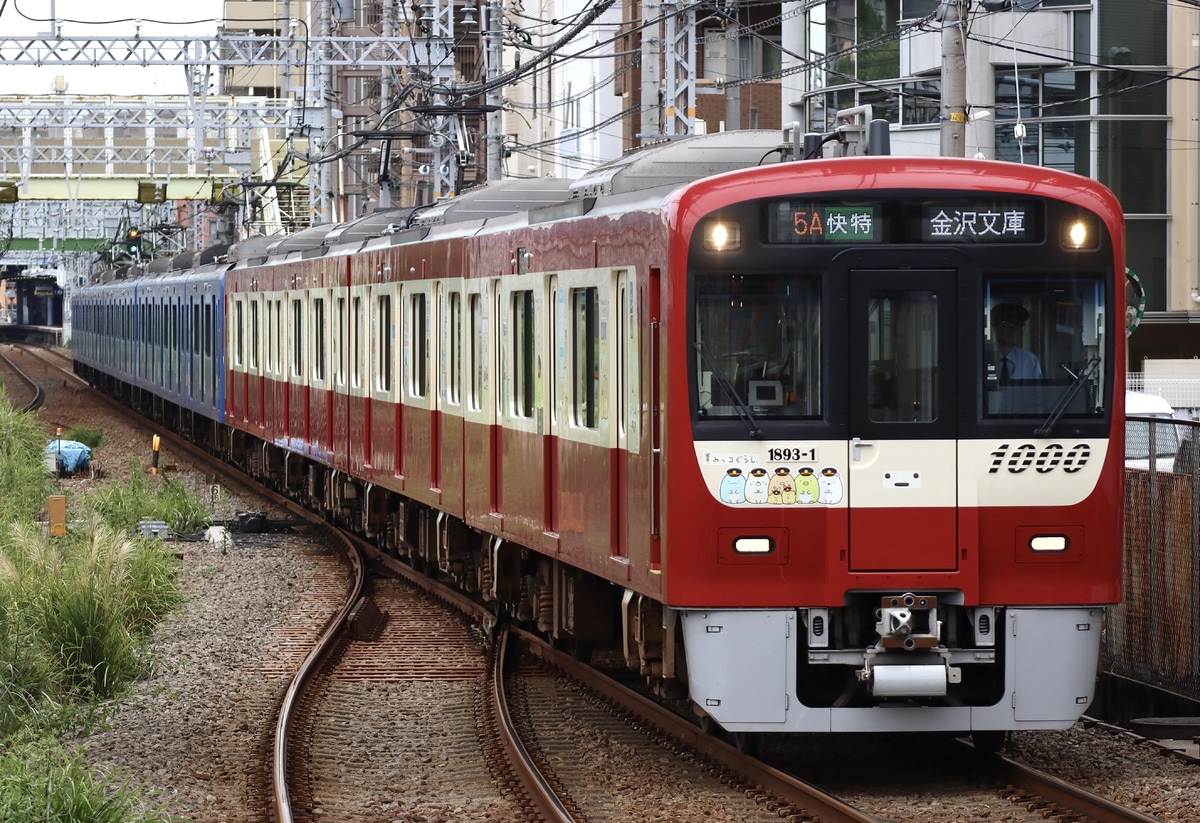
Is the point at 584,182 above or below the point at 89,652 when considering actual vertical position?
above

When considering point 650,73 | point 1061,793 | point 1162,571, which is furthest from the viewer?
point 650,73

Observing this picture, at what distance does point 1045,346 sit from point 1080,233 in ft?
1.61

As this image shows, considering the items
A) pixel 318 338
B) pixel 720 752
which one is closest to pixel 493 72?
pixel 318 338

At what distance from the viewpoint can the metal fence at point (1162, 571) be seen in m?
10.2

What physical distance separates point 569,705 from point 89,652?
117 inches

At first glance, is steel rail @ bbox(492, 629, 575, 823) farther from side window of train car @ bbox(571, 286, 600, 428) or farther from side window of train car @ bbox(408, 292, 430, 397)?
side window of train car @ bbox(408, 292, 430, 397)

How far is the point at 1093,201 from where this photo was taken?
27.3ft

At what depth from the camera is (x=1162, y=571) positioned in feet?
34.6

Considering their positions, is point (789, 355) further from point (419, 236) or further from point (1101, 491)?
point (419, 236)

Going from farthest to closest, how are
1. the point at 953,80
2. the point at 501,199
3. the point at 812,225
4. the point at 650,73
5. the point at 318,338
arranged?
the point at 650,73 < the point at 318,338 < the point at 501,199 < the point at 953,80 < the point at 812,225

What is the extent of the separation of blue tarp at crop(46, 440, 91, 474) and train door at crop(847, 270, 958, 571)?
19805 millimetres

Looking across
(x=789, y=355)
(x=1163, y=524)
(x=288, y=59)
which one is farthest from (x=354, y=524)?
(x=288, y=59)

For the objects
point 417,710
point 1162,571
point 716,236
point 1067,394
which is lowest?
point 417,710

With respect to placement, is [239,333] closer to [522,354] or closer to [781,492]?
[522,354]
